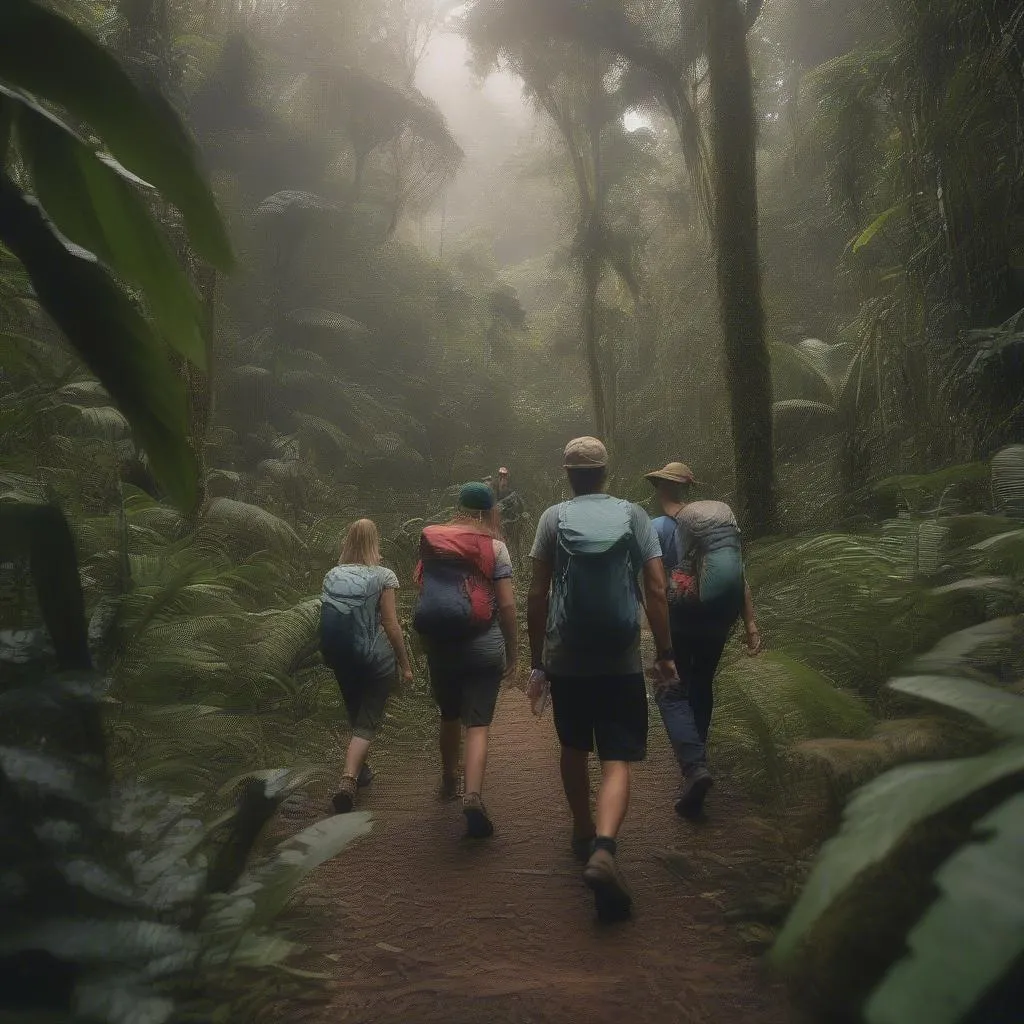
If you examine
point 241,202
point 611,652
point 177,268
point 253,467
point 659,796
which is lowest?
point 659,796

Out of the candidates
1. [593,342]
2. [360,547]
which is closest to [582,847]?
[360,547]

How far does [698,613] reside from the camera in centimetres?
448

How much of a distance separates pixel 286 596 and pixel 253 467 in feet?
38.1

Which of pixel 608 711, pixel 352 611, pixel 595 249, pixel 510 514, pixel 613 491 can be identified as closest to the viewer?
pixel 608 711

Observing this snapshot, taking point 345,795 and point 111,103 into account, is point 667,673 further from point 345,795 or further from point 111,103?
point 111,103

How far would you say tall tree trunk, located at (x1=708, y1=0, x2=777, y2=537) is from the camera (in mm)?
8273

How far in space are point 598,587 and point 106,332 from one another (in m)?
2.38

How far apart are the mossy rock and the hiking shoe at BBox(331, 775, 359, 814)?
3.57m

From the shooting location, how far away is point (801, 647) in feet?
16.1

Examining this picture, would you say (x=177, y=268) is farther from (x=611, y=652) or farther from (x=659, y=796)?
(x=659, y=796)

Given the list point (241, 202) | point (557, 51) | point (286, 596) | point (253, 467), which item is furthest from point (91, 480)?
point (241, 202)

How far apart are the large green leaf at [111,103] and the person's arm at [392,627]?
3.52m

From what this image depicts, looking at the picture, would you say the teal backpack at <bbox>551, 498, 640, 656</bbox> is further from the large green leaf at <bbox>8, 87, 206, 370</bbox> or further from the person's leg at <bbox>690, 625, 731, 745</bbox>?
the large green leaf at <bbox>8, 87, 206, 370</bbox>

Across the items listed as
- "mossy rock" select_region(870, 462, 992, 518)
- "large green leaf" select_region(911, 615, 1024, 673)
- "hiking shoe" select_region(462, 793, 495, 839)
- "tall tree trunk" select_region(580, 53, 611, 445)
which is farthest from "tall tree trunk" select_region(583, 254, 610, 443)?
"large green leaf" select_region(911, 615, 1024, 673)
